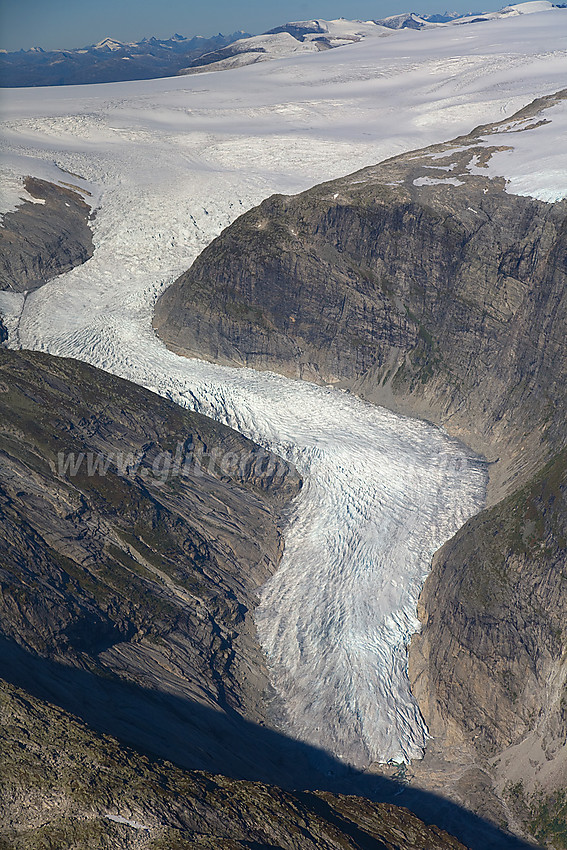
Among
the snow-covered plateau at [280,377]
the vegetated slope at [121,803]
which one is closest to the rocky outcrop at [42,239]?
the snow-covered plateau at [280,377]

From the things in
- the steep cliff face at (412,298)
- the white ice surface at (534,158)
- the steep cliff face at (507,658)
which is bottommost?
the steep cliff face at (507,658)

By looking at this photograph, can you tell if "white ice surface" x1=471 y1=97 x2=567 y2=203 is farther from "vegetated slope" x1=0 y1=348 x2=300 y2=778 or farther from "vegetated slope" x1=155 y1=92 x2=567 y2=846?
"vegetated slope" x1=0 y1=348 x2=300 y2=778

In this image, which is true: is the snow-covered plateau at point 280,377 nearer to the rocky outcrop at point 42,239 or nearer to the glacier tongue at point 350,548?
the glacier tongue at point 350,548

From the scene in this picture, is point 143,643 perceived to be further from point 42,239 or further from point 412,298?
point 42,239

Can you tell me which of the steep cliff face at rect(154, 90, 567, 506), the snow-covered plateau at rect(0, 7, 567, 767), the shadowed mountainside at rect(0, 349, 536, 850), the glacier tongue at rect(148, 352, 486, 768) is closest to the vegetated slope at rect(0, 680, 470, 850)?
the shadowed mountainside at rect(0, 349, 536, 850)

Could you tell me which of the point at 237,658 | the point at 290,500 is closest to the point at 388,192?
the point at 290,500

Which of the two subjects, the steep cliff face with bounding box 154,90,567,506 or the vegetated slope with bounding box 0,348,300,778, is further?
the steep cliff face with bounding box 154,90,567,506
